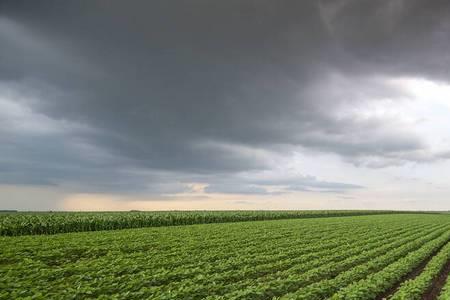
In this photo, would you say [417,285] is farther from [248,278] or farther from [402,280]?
[248,278]

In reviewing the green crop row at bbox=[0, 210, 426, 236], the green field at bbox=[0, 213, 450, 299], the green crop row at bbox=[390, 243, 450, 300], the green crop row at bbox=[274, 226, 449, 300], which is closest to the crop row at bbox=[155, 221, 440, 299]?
the green field at bbox=[0, 213, 450, 299]

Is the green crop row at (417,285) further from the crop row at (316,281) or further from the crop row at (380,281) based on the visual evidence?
the crop row at (316,281)

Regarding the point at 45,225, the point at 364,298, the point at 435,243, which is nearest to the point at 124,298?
the point at 364,298

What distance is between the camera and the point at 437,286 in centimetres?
1655

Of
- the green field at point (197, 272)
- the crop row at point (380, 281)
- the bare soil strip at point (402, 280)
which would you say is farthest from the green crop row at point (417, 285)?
the crop row at point (380, 281)

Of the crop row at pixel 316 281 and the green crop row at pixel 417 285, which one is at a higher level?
the crop row at pixel 316 281

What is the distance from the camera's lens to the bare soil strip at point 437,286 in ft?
48.8

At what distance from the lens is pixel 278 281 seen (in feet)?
43.2

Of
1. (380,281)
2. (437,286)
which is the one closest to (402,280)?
(437,286)

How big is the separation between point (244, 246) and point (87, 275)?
11.4 m

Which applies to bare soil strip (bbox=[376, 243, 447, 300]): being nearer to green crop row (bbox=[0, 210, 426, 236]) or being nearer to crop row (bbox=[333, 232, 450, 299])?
crop row (bbox=[333, 232, 450, 299])

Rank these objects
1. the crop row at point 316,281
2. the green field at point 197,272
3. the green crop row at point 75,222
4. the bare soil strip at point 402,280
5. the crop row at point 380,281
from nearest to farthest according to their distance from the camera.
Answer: the green field at point 197,272 → the crop row at point 316,281 → the crop row at point 380,281 → the bare soil strip at point 402,280 → the green crop row at point 75,222

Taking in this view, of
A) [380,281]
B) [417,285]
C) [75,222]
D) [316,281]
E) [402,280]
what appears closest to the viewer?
[417,285]

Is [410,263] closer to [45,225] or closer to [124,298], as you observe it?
[124,298]
